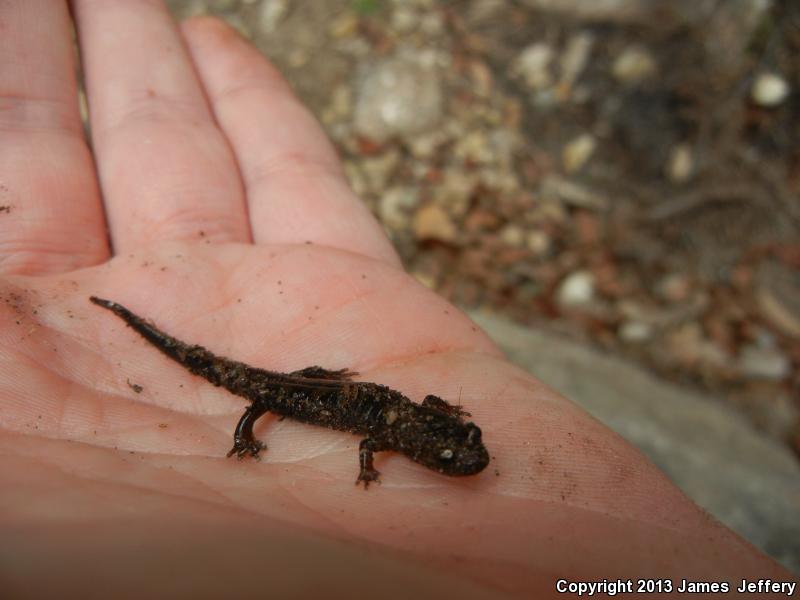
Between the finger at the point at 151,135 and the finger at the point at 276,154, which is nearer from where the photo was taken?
the finger at the point at 151,135

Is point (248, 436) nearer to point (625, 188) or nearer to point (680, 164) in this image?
point (625, 188)

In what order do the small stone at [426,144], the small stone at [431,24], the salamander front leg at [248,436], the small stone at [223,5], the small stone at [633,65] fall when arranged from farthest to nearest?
1. the small stone at [223,5]
2. the small stone at [431,24]
3. the small stone at [426,144]
4. the small stone at [633,65]
5. the salamander front leg at [248,436]

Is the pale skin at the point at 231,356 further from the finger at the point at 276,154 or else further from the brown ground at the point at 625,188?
the brown ground at the point at 625,188

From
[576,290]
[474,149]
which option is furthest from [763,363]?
[474,149]

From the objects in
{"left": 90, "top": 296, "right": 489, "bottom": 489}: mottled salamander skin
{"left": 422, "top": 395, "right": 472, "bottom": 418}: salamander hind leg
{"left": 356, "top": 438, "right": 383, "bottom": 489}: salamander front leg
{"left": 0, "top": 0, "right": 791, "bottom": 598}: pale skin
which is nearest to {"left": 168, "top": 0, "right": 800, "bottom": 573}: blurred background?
{"left": 0, "top": 0, "right": 791, "bottom": 598}: pale skin

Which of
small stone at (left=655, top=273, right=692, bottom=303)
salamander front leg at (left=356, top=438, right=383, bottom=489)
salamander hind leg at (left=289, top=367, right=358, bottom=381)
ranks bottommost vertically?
salamander front leg at (left=356, top=438, right=383, bottom=489)

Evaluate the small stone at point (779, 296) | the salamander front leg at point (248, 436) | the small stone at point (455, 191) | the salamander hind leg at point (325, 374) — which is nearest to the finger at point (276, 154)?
the salamander hind leg at point (325, 374)

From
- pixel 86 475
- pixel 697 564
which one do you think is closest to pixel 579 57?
pixel 697 564

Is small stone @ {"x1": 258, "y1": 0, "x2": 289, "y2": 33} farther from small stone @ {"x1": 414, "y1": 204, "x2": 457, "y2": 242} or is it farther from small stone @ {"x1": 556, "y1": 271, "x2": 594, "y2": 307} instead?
small stone @ {"x1": 556, "y1": 271, "x2": 594, "y2": 307}
